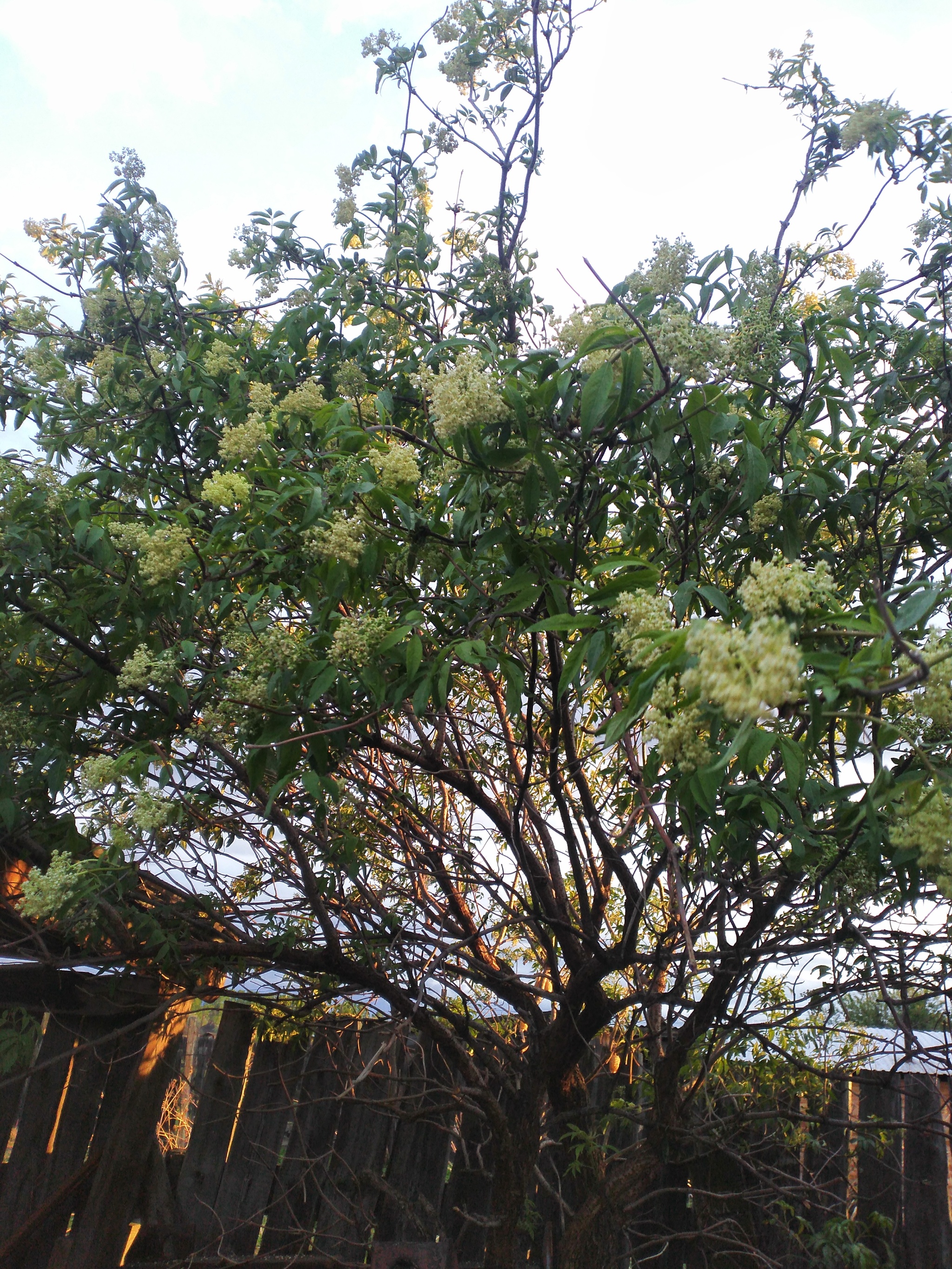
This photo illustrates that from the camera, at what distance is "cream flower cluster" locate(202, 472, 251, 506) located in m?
1.83

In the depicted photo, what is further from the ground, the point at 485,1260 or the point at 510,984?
the point at 510,984

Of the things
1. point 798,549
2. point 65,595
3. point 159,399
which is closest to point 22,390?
point 159,399

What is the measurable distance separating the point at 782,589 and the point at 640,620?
0.24 meters

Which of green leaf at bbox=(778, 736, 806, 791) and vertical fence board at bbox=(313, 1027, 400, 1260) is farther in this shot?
vertical fence board at bbox=(313, 1027, 400, 1260)

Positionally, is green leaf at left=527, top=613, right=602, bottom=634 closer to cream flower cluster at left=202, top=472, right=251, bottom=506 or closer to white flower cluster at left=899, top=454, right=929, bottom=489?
cream flower cluster at left=202, top=472, right=251, bottom=506

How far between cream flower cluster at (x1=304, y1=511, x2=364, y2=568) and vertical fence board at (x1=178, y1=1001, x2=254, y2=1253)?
8.67ft

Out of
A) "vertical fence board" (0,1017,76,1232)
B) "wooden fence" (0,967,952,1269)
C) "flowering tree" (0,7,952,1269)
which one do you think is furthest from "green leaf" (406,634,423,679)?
"vertical fence board" (0,1017,76,1232)

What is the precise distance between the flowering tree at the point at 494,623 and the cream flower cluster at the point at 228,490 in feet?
0.06

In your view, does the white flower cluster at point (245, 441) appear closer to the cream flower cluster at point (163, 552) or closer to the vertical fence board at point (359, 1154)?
the cream flower cluster at point (163, 552)

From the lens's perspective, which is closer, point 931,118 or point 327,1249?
point 931,118

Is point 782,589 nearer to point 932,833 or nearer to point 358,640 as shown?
point 932,833

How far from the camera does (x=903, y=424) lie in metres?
2.22

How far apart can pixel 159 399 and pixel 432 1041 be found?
8.84 ft

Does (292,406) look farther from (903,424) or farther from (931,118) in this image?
(931,118)
